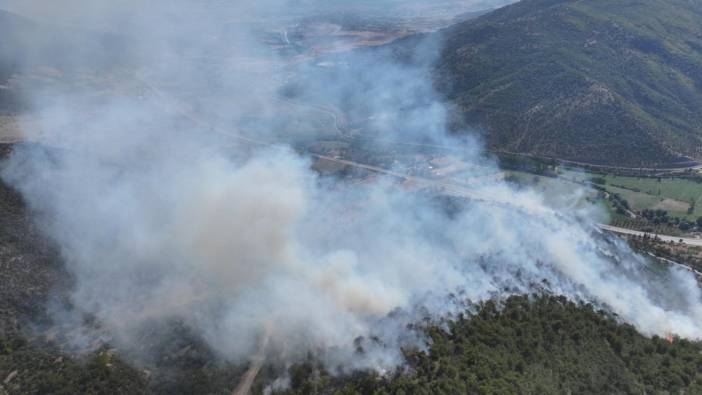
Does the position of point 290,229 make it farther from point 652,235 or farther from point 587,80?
point 587,80

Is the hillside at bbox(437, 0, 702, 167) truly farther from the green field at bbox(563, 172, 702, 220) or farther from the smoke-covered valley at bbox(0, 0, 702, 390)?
the smoke-covered valley at bbox(0, 0, 702, 390)

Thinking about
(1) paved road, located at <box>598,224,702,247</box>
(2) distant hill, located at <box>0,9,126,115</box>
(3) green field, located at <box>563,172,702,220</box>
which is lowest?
(3) green field, located at <box>563,172,702,220</box>

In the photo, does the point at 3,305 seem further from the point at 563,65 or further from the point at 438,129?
the point at 563,65

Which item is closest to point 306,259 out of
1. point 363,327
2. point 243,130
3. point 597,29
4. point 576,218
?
point 363,327

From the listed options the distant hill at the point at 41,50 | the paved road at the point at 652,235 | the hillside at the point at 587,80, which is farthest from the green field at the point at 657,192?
the distant hill at the point at 41,50

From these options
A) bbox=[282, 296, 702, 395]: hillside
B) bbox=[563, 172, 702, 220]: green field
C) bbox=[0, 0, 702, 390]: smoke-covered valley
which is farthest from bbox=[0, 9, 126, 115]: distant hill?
bbox=[563, 172, 702, 220]: green field

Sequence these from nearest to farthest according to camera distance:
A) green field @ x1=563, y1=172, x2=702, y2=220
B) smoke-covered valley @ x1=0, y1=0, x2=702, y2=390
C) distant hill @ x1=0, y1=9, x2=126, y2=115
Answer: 1. smoke-covered valley @ x1=0, y1=0, x2=702, y2=390
2. green field @ x1=563, y1=172, x2=702, y2=220
3. distant hill @ x1=0, y1=9, x2=126, y2=115
